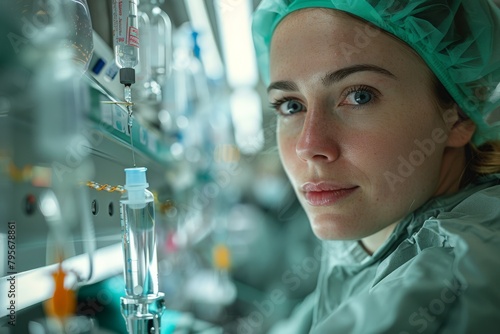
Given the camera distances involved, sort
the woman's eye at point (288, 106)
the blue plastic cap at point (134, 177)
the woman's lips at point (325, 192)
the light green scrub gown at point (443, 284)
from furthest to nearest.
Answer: the woman's eye at point (288, 106) → the woman's lips at point (325, 192) → the blue plastic cap at point (134, 177) → the light green scrub gown at point (443, 284)

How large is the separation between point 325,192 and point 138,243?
51 centimetres

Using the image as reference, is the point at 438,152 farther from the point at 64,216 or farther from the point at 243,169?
the point at 243,169

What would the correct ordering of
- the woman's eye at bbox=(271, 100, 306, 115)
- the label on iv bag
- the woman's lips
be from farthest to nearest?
the woman's eye at bbox=(271, 100, 306, 115)
the woman's lips
the label on iv bag

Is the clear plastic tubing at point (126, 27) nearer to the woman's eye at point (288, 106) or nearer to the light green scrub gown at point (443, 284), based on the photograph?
the woman's eye at point (288, 106)

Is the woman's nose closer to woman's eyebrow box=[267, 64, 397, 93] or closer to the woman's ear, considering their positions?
woman's eyebrow box=[267, 64, 397, 93]

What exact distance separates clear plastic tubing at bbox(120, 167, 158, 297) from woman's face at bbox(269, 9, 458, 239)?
1.36 feet

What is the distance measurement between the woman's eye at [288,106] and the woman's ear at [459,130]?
1.37 feet

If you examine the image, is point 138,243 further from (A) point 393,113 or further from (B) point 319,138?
(A) point 393,113

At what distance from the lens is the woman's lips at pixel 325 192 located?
4.09 ft

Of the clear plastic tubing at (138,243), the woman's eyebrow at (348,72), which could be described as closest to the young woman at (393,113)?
the woman's eyebrow at (348,72)

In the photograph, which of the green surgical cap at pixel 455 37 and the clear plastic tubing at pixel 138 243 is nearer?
the clear plastic tubing at pixel 138 243

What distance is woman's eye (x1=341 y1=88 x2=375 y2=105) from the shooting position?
3.98 ft

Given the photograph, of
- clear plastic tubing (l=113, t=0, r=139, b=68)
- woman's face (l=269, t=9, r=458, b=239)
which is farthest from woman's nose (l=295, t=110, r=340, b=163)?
clear plastic tubing (l=113, t=0, r=139, b=68)

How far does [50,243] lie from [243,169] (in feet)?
10.8
